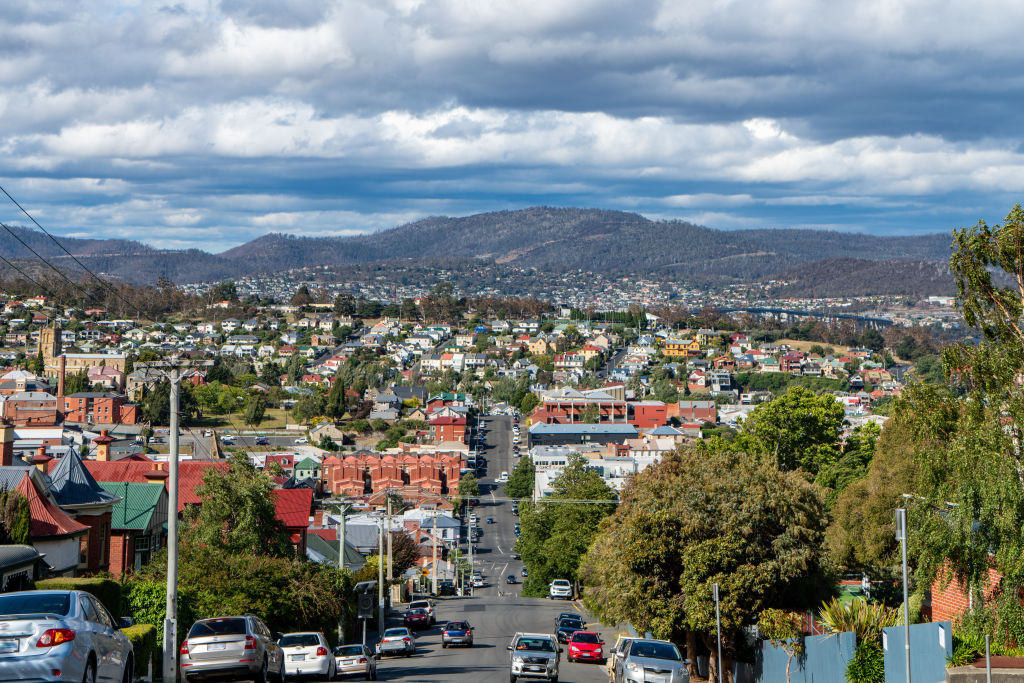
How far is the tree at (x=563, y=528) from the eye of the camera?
7606 cm

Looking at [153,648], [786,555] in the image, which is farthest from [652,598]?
[153,648]

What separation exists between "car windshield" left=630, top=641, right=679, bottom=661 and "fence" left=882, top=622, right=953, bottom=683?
4.76 m

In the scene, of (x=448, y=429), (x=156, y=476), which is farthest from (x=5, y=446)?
(x=448, y=429)

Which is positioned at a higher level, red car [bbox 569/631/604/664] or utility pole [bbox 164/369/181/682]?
utility pole [bbox 164/369/181/682]

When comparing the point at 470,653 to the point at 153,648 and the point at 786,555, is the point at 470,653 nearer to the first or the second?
the point at 786,555

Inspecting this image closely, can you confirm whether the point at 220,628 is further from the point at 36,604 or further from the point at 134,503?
the point at 134,503

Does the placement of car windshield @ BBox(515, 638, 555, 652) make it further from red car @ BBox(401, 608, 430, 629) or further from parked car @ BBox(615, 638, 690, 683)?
red car @ BBox(401, 608, 430, 629)

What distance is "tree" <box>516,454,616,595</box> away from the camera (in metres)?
76.1

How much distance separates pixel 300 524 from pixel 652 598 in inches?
987

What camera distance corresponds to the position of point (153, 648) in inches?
929

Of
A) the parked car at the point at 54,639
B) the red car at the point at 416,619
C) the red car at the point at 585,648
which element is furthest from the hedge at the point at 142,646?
the red car at the point at 416,619

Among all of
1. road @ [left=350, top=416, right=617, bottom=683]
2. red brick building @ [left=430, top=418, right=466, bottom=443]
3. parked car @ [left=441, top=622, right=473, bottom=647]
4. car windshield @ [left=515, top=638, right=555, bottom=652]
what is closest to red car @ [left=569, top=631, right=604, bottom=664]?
road @ [left=350, top=416, right=617, bottom=683]

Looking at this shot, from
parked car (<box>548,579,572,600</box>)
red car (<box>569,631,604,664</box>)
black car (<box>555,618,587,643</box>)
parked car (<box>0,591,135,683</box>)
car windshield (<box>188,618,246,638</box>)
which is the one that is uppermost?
parked car (<box>0,591,135,683</box>)

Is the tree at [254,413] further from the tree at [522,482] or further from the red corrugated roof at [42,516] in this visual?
the red corrugated roof at [42,516]
